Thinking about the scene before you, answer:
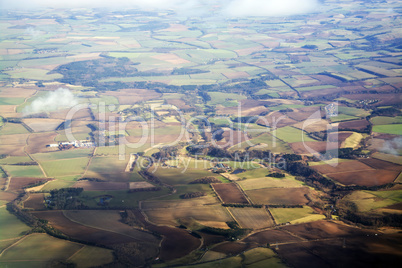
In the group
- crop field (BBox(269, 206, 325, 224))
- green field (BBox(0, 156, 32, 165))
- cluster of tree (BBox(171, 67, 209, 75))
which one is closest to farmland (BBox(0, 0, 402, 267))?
crop field (BBox(269, 206, 325, 224))

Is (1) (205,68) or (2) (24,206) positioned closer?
(2) (24,206)

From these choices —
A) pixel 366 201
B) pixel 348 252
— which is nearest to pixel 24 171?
pixel 348 252

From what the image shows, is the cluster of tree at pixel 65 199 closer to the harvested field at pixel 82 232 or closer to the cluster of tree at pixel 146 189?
the harvested field at pixel 82 232

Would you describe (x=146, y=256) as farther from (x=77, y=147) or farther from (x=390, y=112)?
(x=390, y=112)

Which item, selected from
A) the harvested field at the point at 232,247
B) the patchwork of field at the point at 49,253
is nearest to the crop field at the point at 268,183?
the harvested field at the point at 232,247

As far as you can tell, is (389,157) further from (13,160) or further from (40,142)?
(40,142)

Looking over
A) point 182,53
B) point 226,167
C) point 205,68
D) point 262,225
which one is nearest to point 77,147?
point 226,167
